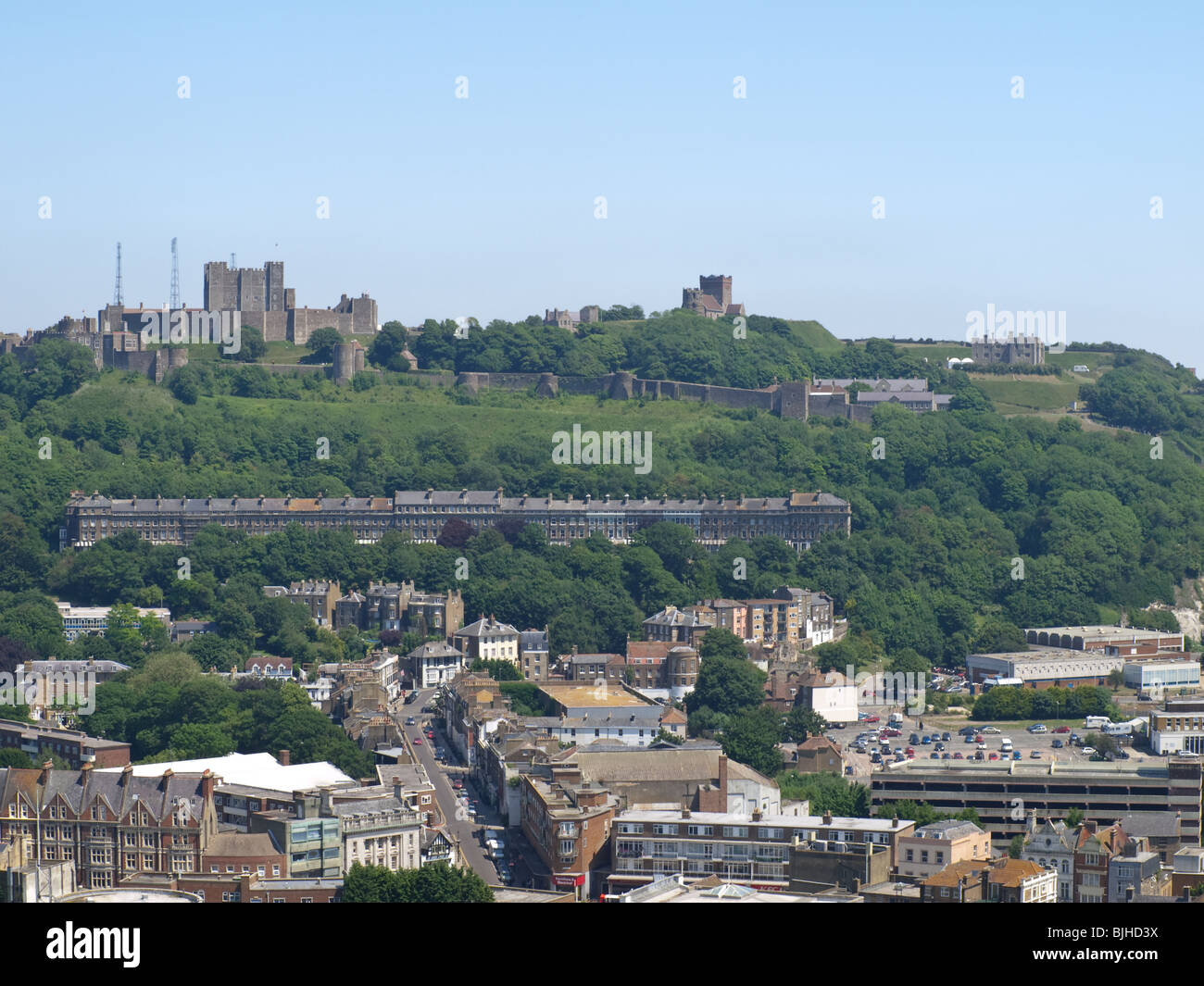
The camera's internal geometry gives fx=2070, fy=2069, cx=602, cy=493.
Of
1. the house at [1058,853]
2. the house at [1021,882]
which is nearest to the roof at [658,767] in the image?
the house at [1058,853]

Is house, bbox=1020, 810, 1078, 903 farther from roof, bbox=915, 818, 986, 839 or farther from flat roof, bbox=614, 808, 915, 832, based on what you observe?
flat roof, bbox=614, 808, 915, 832

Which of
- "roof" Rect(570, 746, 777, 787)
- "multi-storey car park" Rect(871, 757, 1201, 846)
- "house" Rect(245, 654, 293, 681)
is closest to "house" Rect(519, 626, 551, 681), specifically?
Answer: "house" Rect(245, 654, 293, 681)

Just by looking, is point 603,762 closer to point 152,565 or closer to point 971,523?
point 152,565

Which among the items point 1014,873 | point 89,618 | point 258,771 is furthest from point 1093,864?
point 89,618

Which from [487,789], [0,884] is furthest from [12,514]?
[0,884]

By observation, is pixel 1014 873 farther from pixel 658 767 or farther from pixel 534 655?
pixel 534 655

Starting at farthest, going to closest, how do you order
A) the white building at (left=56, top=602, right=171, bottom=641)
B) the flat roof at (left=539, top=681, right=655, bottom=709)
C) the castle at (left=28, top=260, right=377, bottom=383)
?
1. the castle at (left=28, top=260, right=377, bottom=383)
2. the white building at (left=56, top=602, right=171, bottom=641)
3. the flat roof at (left=539, top=681, right=655, bottom=709)
